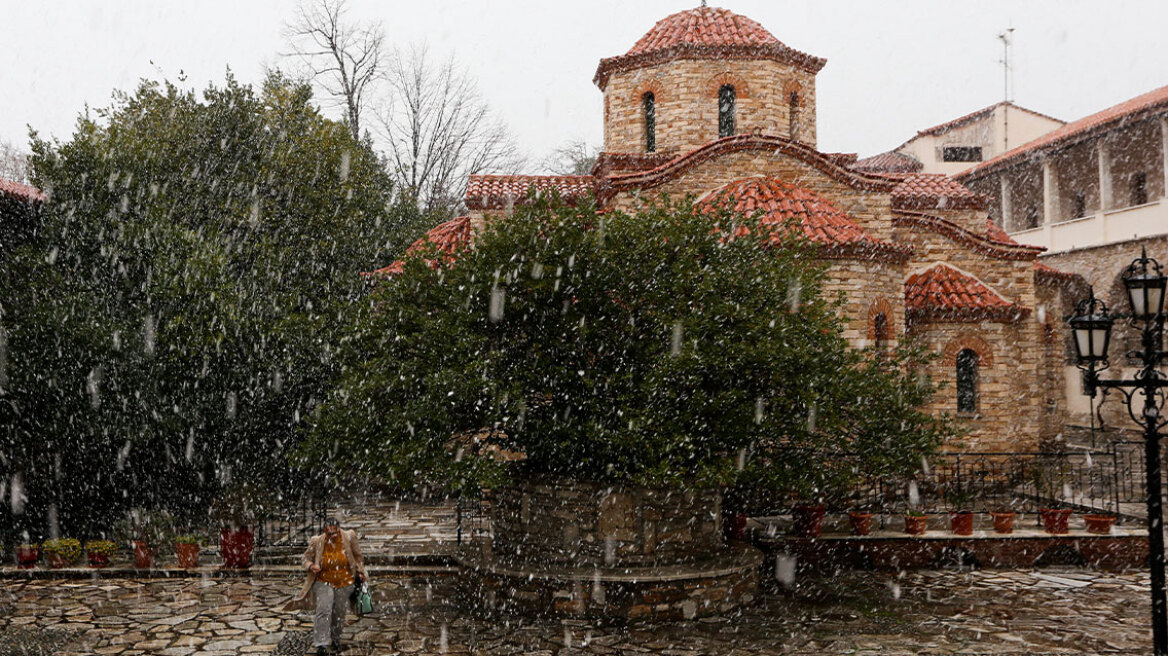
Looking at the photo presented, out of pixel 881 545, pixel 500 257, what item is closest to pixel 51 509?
pixel 500 257

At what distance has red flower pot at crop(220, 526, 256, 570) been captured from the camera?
34.6 feet

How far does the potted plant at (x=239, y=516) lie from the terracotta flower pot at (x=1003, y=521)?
30.4 feet

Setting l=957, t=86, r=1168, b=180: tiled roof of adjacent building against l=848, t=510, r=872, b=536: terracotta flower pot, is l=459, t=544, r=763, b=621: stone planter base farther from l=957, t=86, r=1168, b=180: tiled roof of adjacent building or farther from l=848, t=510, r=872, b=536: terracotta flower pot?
Answer: l=957, t=86, r=1168, b=180: tiled roof of adjacent building

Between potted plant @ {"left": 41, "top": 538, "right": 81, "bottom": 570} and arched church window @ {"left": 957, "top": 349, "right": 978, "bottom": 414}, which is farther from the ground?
arched church window @ {"left": 957, "top": 349, "right": 978, "bottom": 414}

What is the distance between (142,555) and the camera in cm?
1041

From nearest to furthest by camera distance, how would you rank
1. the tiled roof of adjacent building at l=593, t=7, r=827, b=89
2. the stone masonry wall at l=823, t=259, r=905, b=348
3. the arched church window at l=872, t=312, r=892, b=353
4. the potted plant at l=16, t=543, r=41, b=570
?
the potted plant at l=16, t=543, r=41, b=570 < the stone masonry wall at l=823, t=259, r=905, b=348 < the arched church window at l=872, t=312, r=892, b=353 < the tiled roof of adjacent building at l=593, t=7, r=827, b=89

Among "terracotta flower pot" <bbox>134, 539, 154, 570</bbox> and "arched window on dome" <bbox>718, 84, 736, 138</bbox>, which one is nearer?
"terracotta flower pot" <bbox>134, 539, 154, 570</bbox>

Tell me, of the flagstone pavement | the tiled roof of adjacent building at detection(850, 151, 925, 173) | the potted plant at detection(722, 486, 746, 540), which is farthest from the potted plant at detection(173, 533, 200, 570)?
the tiled roof of adjacent building at detection(850, 151, 925, 173)

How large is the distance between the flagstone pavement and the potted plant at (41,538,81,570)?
24 cm

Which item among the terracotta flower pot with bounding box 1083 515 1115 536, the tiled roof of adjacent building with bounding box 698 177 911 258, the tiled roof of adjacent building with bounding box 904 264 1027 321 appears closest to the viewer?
the terracotta flower pot with bounding box 1083 515 1115 536

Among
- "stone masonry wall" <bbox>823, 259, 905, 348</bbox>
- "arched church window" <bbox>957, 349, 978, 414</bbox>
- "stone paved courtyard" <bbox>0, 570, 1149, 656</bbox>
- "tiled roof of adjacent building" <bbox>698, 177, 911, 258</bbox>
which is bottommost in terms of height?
"stone paved courtyard" <bbox>0, 570, 1149, 656</bbox>

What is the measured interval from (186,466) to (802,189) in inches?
422

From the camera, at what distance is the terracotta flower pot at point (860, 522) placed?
1089 cm

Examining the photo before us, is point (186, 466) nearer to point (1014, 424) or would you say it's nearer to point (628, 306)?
point (628, 306)
